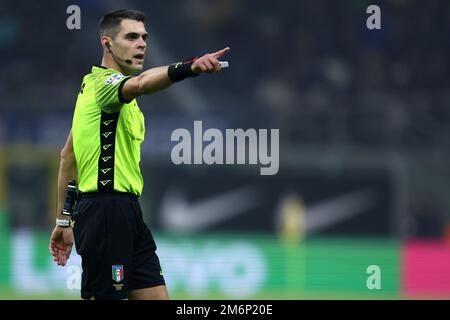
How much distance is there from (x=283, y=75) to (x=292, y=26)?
100 centimetres

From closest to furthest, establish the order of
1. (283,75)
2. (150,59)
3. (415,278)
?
(415,278) < (150,59) < (283,75)

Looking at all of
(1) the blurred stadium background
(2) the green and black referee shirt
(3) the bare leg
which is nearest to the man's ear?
(2) the green and black referee shirt

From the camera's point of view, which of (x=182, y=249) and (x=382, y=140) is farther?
(x=382, y=140)

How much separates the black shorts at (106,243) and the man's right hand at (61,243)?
1.27 ft

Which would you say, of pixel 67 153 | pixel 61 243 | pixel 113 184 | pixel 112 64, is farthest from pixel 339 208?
pixel 113 184

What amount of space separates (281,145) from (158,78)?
1071 cm

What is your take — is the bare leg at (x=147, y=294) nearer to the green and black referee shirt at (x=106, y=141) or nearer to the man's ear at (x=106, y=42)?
the green and black referee shirt at (x=106, y=141)

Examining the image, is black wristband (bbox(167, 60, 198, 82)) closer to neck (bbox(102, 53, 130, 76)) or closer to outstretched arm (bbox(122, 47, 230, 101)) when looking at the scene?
outstretched arm (bbox(122, 47, 230, 101))

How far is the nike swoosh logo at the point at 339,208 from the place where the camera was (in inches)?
619

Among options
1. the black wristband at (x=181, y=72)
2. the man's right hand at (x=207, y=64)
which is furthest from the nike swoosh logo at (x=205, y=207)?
the man's right hand at (x=207, y=64)

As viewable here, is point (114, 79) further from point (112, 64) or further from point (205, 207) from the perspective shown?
point (205, 207)

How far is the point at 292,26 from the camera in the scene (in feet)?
59.9
